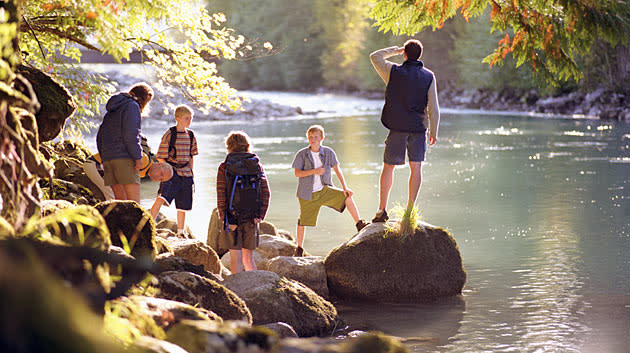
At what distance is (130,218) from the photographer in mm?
7414

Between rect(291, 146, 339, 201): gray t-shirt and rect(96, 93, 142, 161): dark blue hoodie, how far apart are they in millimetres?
1981

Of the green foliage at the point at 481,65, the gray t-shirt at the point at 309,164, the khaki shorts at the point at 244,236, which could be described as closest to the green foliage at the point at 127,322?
the khaki shorts at the point at 244,236

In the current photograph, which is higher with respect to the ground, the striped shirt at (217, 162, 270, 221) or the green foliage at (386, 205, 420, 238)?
the striped shirt at (217, 162, 270, 221)

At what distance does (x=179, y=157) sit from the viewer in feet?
34.4

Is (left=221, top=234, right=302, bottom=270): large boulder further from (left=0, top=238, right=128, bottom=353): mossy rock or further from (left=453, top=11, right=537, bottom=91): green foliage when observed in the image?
(left=453, top=11, right=537, bottom=91): green foliage

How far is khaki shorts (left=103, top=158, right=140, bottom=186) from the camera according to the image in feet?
31.8

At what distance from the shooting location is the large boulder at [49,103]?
790 cm

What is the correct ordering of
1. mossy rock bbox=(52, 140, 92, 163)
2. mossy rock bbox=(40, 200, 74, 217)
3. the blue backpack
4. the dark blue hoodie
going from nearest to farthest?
1. mossy rock bbox=(40, 200, 74, 217)
2. the blue backpack
3. the dark blue hoodie
4. mossy rock bbox=(52, 140, 92, 163)

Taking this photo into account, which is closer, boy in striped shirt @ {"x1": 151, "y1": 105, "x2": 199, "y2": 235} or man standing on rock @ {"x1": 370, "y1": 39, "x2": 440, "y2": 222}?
man standing on rock @ {"x1": 370, "y1": 39, "x2": 440, "y2": 222}

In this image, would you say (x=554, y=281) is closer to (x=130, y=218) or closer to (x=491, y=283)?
(x=491, y=283)

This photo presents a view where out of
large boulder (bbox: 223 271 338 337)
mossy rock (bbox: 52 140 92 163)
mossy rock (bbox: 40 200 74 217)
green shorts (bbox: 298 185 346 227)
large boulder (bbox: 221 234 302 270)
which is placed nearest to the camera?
mossy rock (bbox: 40 200 74 217)

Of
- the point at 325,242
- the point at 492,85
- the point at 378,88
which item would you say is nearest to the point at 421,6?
the point at 325,242

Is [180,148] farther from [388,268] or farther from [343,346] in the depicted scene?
[343,346]

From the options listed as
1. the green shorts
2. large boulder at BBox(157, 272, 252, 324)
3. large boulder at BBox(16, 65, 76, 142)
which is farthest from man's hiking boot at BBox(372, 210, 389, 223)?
large boulder at BBox(16, 65, 76, 142)
